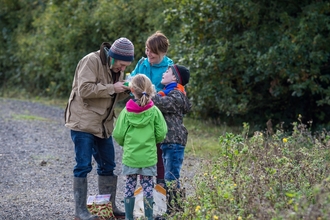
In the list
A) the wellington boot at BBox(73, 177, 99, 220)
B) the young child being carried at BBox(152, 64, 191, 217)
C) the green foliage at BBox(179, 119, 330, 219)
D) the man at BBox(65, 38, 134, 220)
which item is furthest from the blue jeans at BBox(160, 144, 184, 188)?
the wellington boot at BBox(73, 177, 99, 220)

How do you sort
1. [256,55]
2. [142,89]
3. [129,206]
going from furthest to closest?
[256,55] → [129,206] → [142,89]

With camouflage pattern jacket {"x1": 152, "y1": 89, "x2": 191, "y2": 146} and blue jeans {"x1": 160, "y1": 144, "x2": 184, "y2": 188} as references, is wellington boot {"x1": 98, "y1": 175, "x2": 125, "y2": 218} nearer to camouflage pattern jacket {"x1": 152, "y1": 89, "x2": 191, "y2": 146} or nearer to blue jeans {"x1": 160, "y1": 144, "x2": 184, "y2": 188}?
→ blue jeans {"x1": 160, "y1": 144, "x2": 184, "y2": 188}

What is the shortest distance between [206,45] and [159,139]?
7.23 m

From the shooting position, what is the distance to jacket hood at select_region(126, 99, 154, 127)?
5.81 meters

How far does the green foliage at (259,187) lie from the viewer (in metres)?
4.62

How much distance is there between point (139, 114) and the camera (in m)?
5.83

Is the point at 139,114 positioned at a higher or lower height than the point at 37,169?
higher

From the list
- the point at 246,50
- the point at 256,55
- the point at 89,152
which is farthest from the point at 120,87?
the point at 246,50

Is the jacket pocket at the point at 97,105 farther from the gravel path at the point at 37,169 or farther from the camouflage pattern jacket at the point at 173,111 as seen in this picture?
the gravel path at the point at 37,169

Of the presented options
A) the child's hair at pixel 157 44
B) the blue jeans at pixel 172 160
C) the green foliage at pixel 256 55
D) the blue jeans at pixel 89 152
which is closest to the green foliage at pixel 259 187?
the blue jeans at pixel 172 160

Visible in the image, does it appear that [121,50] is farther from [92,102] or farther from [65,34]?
[65,34]

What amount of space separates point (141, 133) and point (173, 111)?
0.50 meters

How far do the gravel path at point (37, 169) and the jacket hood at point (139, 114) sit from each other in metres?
1.31

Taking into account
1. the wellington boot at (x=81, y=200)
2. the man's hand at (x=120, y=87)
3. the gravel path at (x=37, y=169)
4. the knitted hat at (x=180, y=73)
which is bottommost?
the gravel path at (x=37, y=169)
